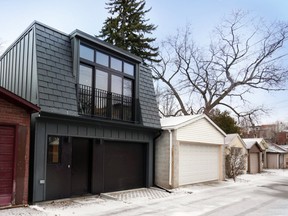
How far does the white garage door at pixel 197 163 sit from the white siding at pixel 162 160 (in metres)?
0.96

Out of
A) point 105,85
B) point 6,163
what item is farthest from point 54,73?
point 6,163

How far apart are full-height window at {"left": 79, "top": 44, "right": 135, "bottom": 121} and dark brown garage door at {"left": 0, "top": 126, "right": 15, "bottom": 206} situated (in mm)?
2811

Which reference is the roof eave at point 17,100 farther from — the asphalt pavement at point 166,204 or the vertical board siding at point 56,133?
the asphalt pavement at point 166,204

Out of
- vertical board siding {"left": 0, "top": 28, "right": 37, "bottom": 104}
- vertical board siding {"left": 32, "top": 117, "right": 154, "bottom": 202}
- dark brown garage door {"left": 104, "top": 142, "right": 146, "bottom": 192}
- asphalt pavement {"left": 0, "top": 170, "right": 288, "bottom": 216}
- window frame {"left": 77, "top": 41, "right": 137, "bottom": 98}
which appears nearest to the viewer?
asphalt pavement {"left": 0, "top": 170, "right": 288, "bottom": 216}

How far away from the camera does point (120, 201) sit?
10.3 meters

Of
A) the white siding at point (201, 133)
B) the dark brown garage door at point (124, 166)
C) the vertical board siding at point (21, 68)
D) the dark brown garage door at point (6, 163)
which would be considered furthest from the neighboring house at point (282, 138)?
the dark brown garage door at point (6, 163)

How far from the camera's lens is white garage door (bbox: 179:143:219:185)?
14.6 meters

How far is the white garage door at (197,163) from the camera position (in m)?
14.6

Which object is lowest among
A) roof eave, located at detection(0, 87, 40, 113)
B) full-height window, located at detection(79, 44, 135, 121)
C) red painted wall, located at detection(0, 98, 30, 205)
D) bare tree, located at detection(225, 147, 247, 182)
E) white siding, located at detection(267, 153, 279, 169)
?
white siding, located at detection(267, 153, 279, 169)

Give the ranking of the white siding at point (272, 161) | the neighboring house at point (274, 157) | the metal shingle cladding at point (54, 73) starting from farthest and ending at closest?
the white siding at point (272, 161) → the neighboring house at point (274, 157) → the metal shingle cladding at point (54, 73)

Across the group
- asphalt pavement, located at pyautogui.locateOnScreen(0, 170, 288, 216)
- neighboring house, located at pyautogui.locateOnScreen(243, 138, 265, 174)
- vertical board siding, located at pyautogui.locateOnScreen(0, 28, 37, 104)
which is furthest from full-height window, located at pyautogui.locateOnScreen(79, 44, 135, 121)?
neighboring house, located at pyautogui.locateOnScreen(243, 138, 265, 174)

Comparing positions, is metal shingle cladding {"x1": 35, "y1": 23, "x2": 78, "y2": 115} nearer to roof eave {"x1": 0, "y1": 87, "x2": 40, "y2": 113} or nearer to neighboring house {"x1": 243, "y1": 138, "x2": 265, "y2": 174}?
roof eave {"x1": 0, "y1": 87, "x2": 40, "y2": 113}

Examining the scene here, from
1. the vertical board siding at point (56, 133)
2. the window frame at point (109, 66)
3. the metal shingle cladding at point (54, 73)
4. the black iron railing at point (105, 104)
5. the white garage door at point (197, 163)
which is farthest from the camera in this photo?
the white garage door at point (197, 163)

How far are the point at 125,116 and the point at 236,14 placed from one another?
21.4m
